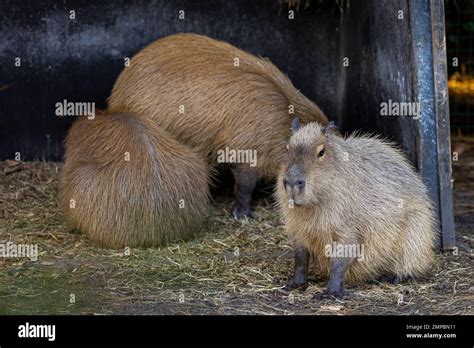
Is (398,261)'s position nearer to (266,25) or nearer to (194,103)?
(194,103)

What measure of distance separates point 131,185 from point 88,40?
2.24 meters

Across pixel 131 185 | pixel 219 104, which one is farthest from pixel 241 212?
pixel 131 185

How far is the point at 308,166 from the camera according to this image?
20.9 ft

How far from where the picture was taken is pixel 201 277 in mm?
7055

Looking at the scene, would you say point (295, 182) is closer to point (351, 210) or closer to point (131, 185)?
point (351, 210)

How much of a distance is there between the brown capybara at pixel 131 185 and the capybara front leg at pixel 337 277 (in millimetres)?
1574

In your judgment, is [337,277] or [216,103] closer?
[337,277]

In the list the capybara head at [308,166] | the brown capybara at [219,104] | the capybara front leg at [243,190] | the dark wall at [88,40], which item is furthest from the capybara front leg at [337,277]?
the dark wall at [88,40]

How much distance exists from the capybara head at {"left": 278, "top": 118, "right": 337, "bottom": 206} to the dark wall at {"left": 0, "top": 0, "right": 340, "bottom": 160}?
3209 mm

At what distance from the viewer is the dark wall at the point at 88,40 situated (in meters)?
9.21

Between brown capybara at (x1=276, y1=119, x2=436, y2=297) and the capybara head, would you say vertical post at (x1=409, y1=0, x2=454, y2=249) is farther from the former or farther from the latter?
the capybara head
